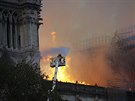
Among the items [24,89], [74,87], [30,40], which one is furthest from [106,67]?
[24,89]

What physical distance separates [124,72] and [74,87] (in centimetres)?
2578

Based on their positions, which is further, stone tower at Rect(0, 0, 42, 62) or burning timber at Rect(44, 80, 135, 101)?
stone tower at Rect(0, 0, 42, 62)

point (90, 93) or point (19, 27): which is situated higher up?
point (19, 27)

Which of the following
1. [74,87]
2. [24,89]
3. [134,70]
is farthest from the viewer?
[134,70]

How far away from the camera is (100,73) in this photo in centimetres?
13688

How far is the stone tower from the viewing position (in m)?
135

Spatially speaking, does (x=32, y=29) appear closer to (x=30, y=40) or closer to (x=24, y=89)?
(x=30, y=40)

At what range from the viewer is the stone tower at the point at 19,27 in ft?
444

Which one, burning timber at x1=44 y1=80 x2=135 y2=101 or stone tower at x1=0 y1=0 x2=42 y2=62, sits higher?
stone tower at x1=0 y1=0 x2=42 y2=62

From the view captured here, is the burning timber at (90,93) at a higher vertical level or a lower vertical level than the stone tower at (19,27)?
lower

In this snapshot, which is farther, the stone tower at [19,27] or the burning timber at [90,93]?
the stone tower at [19,27]

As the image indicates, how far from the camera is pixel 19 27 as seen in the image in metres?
138

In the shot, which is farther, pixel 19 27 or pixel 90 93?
pixel 19 27

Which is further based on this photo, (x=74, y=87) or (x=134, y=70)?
(x=134, y=70)
